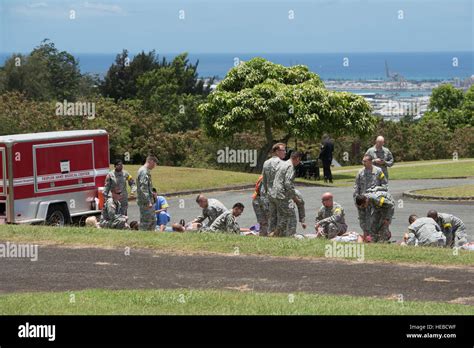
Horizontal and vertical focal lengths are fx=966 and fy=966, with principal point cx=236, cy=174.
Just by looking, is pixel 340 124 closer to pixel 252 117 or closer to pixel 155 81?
pixel 252 117

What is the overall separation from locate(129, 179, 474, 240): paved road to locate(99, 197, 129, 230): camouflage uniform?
16.2ft

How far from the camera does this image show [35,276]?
14.2m

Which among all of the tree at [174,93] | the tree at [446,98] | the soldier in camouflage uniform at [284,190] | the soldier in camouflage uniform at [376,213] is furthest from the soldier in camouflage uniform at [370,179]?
the tree at [446,98]

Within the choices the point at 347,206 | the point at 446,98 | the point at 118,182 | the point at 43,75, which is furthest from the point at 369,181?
the point at 446,98

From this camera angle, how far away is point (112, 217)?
66.7 ft

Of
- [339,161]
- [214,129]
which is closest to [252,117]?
[214,129]

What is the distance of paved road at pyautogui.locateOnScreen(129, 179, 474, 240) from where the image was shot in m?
24.7

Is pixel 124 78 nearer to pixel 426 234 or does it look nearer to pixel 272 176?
pixel 272 176

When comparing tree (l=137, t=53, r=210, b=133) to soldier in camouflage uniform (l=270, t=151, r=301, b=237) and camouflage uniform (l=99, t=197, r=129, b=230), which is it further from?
soldier in camouflage uniform (l=270, t=151, r=301, b=237)

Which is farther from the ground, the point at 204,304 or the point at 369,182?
the point at 369,182

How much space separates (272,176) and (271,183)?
127 mm

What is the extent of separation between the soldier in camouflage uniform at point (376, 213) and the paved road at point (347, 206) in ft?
10.2

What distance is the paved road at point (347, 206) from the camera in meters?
24.7
